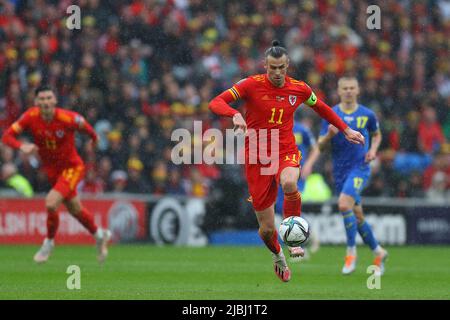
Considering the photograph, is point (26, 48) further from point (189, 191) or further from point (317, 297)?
point (317, 297)

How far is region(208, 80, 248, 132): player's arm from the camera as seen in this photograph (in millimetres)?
9989

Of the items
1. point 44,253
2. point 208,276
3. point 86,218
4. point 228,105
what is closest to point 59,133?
point 86,218

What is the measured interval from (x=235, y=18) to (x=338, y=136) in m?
11.6

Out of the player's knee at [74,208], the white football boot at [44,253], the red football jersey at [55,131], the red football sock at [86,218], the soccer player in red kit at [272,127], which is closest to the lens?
the soccer player in red kit at [272,127]

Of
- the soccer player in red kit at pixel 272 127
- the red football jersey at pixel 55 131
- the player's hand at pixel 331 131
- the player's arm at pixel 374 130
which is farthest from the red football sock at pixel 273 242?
the red football jersey at pixel 55 131

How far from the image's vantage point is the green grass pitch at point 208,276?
1081 cm

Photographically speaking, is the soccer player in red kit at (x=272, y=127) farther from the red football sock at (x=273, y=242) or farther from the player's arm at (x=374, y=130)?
the player's arm at (x=374, y=130)

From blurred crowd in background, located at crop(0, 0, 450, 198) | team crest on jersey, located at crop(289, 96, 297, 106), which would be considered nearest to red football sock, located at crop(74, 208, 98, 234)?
team crest on jersey, located at crop(289, 96, 297, 106)

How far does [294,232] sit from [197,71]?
43.2 feet

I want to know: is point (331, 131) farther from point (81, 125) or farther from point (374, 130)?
→ point (81, 125)

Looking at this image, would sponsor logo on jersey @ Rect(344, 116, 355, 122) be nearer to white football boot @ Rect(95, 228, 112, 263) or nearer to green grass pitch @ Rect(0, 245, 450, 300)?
green grass pitch @ Rect(0, 245, 450, 300)

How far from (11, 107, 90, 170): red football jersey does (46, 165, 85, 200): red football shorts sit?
0.08m

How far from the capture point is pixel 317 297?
10.5 meters

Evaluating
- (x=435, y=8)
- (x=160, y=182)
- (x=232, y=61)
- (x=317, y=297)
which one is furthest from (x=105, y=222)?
(x=435, y=8)
